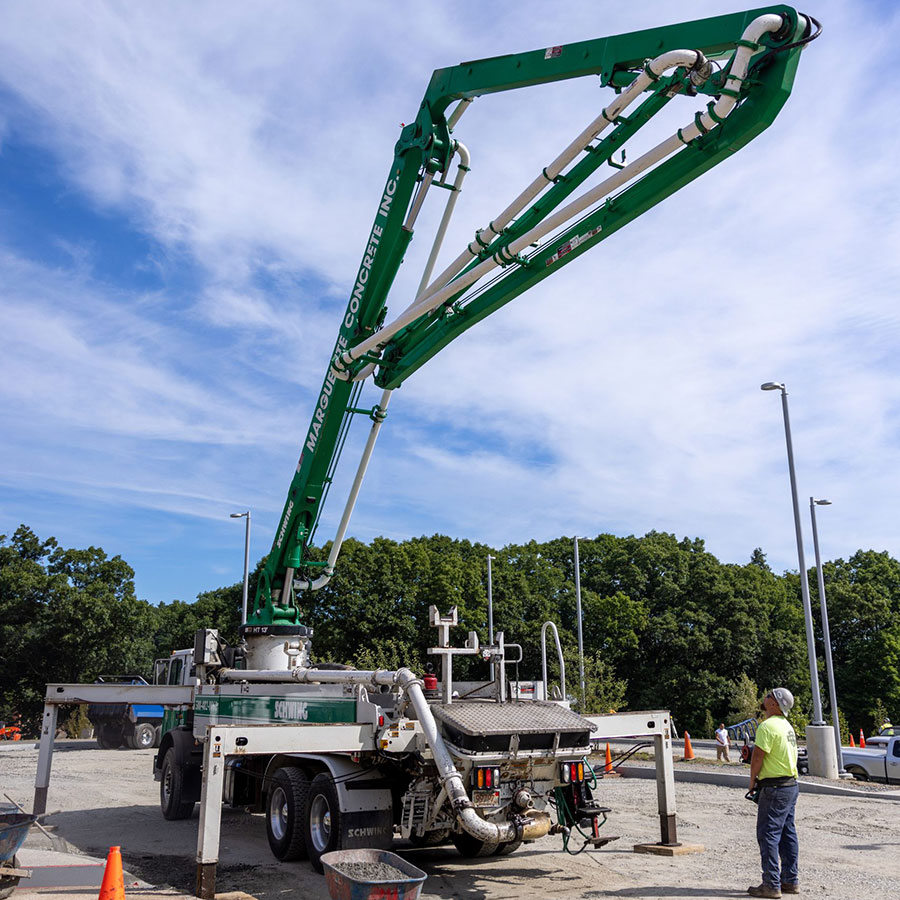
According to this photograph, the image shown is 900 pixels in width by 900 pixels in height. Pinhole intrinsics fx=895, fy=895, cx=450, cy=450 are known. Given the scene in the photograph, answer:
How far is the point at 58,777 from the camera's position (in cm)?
1772

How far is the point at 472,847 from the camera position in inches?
375

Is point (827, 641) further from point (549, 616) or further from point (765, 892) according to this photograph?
point (549, 616)

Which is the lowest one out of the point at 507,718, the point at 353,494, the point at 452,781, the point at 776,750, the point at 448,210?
the point at 452,781

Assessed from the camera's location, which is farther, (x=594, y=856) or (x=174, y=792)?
(x=174, y=792)

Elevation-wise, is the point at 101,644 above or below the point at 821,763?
above

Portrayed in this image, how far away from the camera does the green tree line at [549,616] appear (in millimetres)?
41781

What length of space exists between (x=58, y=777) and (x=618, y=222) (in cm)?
1560

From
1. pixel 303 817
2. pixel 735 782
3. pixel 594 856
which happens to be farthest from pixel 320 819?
pixel 735 782

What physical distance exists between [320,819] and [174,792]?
13.1 feet

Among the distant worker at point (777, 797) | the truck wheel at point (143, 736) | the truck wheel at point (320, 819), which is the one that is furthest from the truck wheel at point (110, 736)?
the distant worker at point (777, 797)

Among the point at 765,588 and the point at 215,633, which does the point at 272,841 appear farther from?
the point at 765,588

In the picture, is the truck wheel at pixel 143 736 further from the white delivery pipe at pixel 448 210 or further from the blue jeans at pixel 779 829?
the blue jeans at pixel 779 829

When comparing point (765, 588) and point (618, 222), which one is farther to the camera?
point (765, 588)

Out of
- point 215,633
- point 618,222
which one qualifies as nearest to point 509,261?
point 618,222
